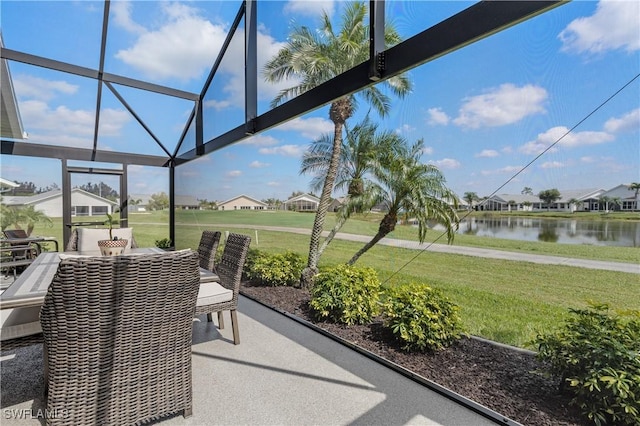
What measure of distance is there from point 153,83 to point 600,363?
693cm

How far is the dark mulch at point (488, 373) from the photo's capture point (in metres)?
1.81

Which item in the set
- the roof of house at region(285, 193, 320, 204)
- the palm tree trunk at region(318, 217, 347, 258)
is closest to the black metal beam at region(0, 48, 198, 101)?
the roof of house at region(285, 193, 320, 204)

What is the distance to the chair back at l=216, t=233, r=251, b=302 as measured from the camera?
2705 millimetres

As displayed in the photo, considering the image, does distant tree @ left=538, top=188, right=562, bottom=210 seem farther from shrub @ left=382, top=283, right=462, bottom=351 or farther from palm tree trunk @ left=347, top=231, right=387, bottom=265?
palm tree trunk @ left=347, top=231, right=387, bottom=265

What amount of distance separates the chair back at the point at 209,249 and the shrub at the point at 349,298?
3.78 ft

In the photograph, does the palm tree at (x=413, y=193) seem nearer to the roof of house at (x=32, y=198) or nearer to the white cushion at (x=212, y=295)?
the white cushion at (x=212, y=295)

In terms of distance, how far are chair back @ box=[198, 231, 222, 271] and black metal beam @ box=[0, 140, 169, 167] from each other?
495 cm

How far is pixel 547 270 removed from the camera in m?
2.47

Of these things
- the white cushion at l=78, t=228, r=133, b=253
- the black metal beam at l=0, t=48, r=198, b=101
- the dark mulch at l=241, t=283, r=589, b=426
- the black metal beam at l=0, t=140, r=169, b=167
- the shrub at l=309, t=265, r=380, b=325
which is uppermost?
the black metal beam at l=0, t=48, r=198, b=101

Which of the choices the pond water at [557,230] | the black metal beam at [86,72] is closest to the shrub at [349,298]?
the pond water at [557,230]

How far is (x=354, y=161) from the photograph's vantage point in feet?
14.0

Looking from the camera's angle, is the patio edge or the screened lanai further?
the screened lanai

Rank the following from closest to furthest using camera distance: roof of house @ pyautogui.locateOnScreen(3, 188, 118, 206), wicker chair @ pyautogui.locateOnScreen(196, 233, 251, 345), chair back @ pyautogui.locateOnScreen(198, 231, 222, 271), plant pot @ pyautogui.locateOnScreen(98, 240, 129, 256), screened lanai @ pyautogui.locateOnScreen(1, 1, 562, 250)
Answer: screened lanai @ pyautogui.locateOnScreen(1, 1, 562, 250)
wicker chair @ pyautogui.locateOnScreen(196, 233, 251, 345)
plant pot @ pyautogui.locateOnScreen(98, 240, 129, 256)
chair back @ pyautogui.locateOnScreen(198, 231, 222, 271)
roof of house @ pyautogui.locateOnScreen(3, 188, 118, 206)

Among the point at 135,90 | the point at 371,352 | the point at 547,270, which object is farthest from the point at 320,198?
the point at 135,90
